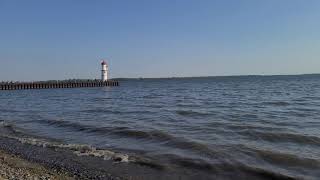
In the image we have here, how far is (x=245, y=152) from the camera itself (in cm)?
1502

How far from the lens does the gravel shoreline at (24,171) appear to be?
10.4 metres

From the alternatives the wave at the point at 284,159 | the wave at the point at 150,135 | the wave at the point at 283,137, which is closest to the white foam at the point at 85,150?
the wave at the point at 150,135

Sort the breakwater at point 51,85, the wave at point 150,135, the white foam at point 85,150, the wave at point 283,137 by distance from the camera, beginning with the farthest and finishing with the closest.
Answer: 1. the breakwater at point 51,85
2. the wave at point 283,137
3. the wave at point 150,135
4. the white foam at point 85,150

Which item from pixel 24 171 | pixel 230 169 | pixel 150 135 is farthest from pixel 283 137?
pixel 24 171

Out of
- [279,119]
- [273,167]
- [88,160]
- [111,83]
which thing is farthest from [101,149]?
[111,83]

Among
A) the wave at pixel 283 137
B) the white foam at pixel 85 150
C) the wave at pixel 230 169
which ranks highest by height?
the wave at pixel 283 137

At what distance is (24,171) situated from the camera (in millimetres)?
11281

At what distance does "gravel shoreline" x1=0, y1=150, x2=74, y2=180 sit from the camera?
34.1 ft

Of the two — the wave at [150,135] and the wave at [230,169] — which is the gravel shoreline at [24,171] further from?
the wave at [150,135]

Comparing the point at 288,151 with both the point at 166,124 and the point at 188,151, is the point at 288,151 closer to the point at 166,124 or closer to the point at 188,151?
the point at 188,151

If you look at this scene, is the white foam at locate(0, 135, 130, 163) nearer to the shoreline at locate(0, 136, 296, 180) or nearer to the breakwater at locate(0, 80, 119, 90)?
the shoreline at locate(0, 136, 296, 180)

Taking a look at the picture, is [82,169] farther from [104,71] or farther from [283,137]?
[104,71]

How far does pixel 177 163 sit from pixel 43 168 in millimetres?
3953

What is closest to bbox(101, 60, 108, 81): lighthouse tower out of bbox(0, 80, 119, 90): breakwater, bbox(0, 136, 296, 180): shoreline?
bbox(0, 80, 119, 90): breakwater
